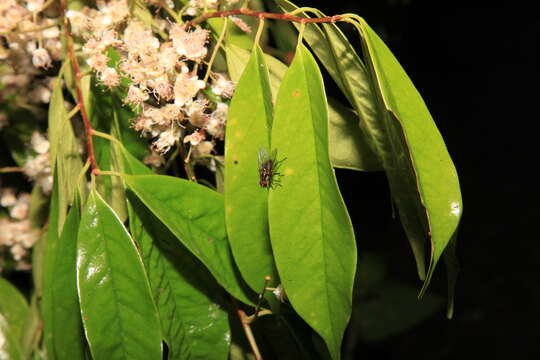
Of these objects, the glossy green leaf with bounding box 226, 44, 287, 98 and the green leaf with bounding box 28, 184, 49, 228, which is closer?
the glossy green leaf with bounding box 226, 44, 287, 98

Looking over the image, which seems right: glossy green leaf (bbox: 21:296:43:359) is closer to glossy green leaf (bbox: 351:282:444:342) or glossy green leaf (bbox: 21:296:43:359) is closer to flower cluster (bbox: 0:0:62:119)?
flower cluster (bbox: 0:0:62:119)

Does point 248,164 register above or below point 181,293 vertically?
above

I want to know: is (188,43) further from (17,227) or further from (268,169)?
(17,227)

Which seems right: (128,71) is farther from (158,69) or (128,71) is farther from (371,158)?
(371,158)

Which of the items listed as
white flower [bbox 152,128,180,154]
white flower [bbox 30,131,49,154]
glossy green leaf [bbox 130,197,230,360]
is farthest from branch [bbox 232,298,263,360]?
white flower [bbox 30,131,49,154]

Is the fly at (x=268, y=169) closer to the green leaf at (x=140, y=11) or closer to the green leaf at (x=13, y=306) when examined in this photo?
the green leaf at (x=140, y=11)

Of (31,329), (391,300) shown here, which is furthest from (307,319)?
(391,300)

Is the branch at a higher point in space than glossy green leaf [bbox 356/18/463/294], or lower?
lower

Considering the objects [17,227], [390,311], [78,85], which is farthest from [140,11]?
[390,311]
